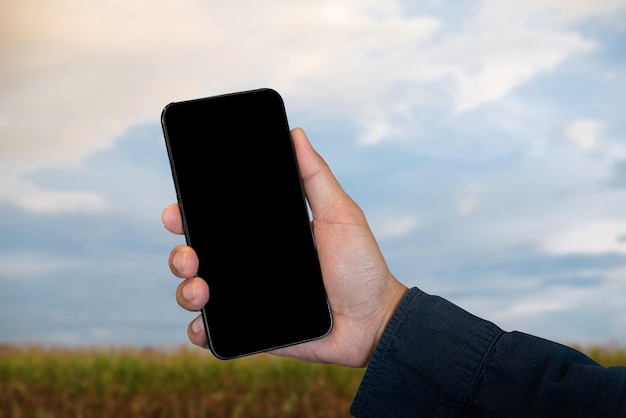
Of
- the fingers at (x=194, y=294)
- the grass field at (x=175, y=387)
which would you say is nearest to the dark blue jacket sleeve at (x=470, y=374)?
the fingers at (x=194, y=294)

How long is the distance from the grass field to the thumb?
7.76 feet

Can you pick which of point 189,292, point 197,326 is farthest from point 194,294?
point 197,326

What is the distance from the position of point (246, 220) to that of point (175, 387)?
278cm

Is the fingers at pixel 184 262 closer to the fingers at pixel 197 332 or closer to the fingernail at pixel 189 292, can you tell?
the fingernail at pixel 189 292

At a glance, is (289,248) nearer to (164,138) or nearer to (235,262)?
(235,262)

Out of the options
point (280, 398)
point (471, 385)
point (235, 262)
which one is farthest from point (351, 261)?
point (280, 398)

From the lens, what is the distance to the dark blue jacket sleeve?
196cm

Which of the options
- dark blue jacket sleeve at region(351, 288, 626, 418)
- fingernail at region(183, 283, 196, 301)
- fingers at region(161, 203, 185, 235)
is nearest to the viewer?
dark blue jacket sleeve at region(351, 288, 626, 418)

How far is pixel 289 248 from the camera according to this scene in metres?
2.29

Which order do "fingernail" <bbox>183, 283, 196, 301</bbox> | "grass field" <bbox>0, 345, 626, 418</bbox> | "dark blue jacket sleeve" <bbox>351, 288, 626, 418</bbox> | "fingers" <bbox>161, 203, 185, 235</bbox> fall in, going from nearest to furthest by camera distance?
"dark blue jacket sleeve" <bbox>351, 288, 626, 418</bbox> → "fingernail" <bbox>183, 283, 196, 301</bbox> → "fingers" <bbox>161, 203, 185, 235</bbox> → "grass field" <bbox>0, 345, 626, 418</bbox>

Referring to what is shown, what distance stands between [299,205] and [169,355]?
Result: 10.4 ft

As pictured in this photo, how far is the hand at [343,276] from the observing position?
2381 mm

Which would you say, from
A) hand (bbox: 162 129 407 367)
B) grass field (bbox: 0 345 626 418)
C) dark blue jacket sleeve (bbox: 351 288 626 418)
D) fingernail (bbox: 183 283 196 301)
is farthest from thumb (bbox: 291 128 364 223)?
grass field (bbox: 0 345 626 418)

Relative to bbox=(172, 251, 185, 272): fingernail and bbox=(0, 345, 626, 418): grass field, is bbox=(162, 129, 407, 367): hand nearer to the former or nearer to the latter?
bbox=(172, 251, 185, 272): fingernail
